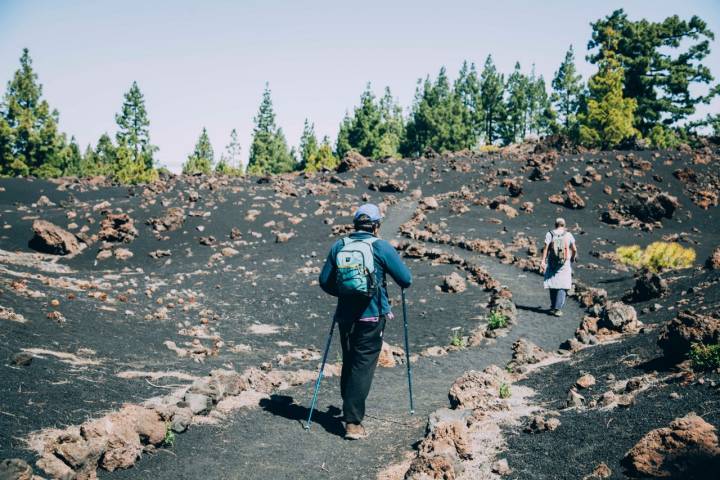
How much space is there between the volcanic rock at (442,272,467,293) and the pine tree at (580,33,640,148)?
3068cm

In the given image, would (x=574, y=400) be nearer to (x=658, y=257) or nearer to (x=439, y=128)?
(x=658, y=257)

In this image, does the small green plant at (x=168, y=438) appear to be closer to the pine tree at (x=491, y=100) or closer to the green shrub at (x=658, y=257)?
the green shrub at (x=658, y=257)

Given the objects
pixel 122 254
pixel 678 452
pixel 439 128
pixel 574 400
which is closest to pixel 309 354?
pixel 574 400

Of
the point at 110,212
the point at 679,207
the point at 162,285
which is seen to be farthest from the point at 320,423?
the point at 679,207

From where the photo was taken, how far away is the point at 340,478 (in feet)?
14.2

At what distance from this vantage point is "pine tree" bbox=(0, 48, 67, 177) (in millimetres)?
44125

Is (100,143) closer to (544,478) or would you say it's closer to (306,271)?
(306,271)

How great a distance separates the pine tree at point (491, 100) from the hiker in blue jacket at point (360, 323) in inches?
2783

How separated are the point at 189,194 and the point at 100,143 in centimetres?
7159

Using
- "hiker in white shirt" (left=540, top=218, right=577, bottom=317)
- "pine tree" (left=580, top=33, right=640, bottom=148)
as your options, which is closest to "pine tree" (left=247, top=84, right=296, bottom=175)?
"pine tree" (left=580, top=33, right=640, bottom=148)

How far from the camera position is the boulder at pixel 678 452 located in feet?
10.4

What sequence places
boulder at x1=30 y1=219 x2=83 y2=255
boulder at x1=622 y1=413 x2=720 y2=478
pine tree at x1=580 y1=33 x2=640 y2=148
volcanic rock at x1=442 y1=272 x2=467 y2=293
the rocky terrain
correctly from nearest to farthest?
boulder at x1=622 y1=413 x2=720 y2=478 < the rocky terrain < volcanic rock at x1=442 y1=272 x2=467 y2=293 < boulder at x1=30 y1=219 x2=83 y2=255 < pine tree at x1=580 y1=33 x2=640 y2=148

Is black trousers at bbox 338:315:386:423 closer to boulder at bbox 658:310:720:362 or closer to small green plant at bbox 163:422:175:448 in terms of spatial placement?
small green plant at bbox 163:422:175:448

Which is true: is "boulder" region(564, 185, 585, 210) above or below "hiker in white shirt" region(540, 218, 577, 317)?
above
